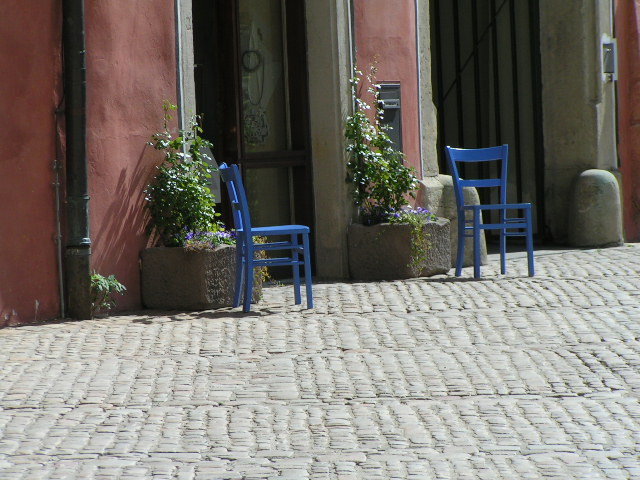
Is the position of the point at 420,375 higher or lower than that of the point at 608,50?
lower

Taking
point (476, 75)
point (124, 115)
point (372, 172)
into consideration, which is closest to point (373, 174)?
point (372, 172)

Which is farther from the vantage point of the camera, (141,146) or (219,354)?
(141,146)

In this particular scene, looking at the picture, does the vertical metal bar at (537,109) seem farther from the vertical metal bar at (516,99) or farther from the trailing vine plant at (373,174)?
the trailing vine plant at (373,174)

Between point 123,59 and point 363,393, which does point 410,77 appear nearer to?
point 123,59

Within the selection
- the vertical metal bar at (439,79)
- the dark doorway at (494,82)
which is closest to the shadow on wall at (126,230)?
the dark doorway at (494,82)

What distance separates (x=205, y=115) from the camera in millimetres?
10047

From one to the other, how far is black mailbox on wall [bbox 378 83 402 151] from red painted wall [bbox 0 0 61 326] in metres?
3.38

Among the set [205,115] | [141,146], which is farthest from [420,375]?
[205,115]

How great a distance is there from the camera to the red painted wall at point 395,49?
33.5 ft

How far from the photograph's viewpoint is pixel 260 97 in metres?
10.2

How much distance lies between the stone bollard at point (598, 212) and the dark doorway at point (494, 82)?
68cm

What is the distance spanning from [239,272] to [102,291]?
941 mm

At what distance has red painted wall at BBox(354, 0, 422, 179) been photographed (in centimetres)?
1020

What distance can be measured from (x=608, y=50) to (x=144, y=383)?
28.0 feet
